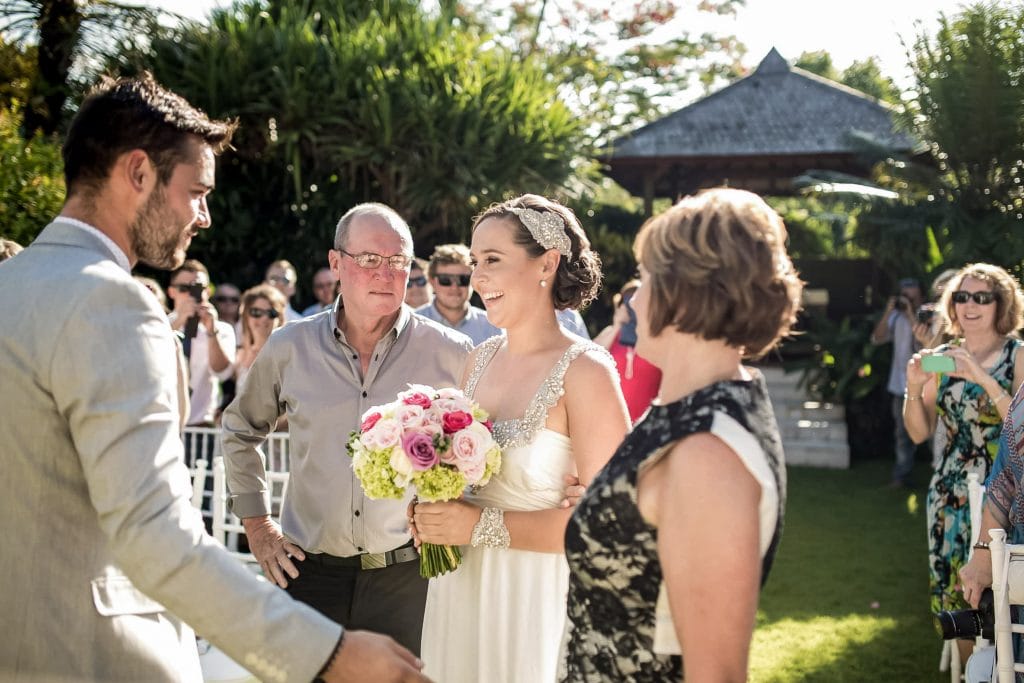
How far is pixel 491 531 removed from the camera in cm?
328

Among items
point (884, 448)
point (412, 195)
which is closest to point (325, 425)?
point (412, 195)

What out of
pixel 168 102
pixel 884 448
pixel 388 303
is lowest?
pixel 884 448

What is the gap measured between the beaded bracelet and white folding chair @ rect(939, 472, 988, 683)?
6.75 ft

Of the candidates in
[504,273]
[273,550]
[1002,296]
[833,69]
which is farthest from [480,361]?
[833,69]

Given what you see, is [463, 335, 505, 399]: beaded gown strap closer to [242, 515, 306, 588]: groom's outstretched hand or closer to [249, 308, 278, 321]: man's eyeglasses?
[242, 515, 306, 588]: groom's outstretched hand

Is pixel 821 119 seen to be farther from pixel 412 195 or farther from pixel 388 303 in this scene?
pixel 388 303

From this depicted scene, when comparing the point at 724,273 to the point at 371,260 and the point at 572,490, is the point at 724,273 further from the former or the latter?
the point at 371,260

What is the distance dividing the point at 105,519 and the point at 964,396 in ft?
16.4

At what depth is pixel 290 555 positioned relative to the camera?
151 inches

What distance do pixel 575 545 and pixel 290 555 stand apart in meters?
1.89

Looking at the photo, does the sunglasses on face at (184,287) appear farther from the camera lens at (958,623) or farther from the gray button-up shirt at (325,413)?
the camera lens at (958,623)

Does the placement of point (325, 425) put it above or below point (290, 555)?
above

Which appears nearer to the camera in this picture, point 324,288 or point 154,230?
point 154,230

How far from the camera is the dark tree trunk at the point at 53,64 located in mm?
11305
